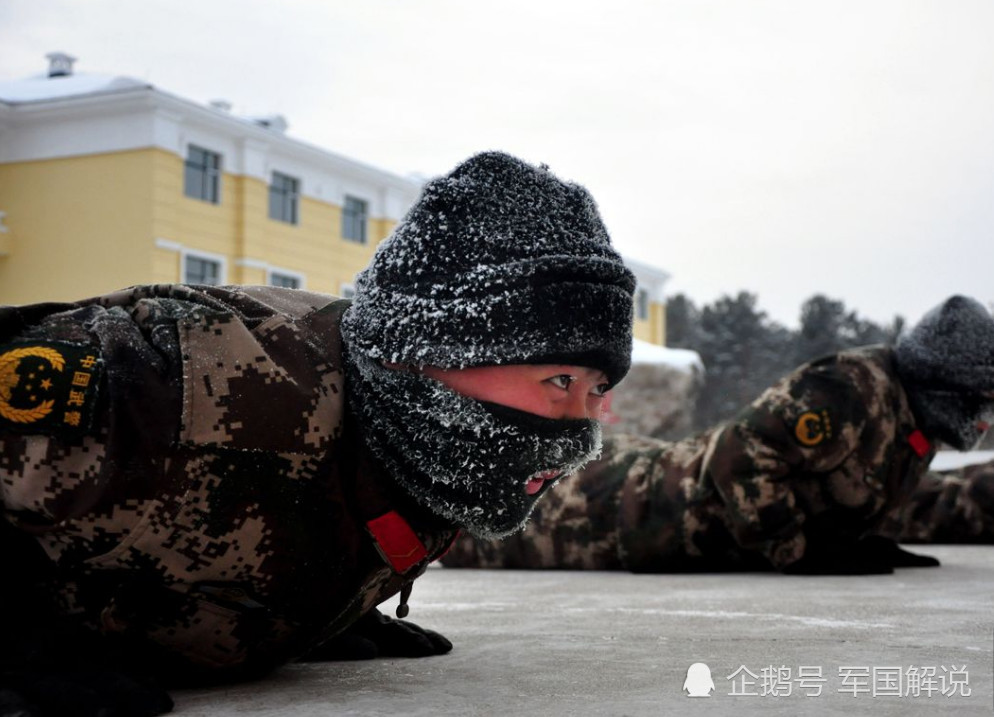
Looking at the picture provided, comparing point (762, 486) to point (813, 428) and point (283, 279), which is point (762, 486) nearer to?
point (813, 428)

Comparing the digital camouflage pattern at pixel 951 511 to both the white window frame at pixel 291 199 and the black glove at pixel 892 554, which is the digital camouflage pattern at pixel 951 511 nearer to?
the black glove at pixel 892 554

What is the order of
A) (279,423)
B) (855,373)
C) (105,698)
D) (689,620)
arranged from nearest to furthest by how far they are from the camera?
(105,698) < (279,423) < (689,620) < (855,373)

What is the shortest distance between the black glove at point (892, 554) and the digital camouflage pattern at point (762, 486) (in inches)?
6.3

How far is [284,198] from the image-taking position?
18.3 meters

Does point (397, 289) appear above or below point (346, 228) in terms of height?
below

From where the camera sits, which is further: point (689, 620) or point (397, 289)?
point (689, 620)

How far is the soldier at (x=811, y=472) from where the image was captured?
4352 millimetres

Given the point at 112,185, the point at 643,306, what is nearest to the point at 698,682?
the point at 112,185

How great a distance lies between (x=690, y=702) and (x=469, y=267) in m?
0.73

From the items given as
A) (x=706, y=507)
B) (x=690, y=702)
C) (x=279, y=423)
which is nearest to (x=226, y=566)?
(x=279, y=423)

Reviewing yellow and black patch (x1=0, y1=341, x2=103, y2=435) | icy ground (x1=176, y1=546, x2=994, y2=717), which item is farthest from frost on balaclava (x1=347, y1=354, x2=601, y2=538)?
yellow and black patch (x1=0, y1=341, x2=103, y2=435)

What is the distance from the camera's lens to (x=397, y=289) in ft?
6.28

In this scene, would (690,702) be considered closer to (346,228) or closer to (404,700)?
(404,700)

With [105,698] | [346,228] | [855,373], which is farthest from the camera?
[346,228]
